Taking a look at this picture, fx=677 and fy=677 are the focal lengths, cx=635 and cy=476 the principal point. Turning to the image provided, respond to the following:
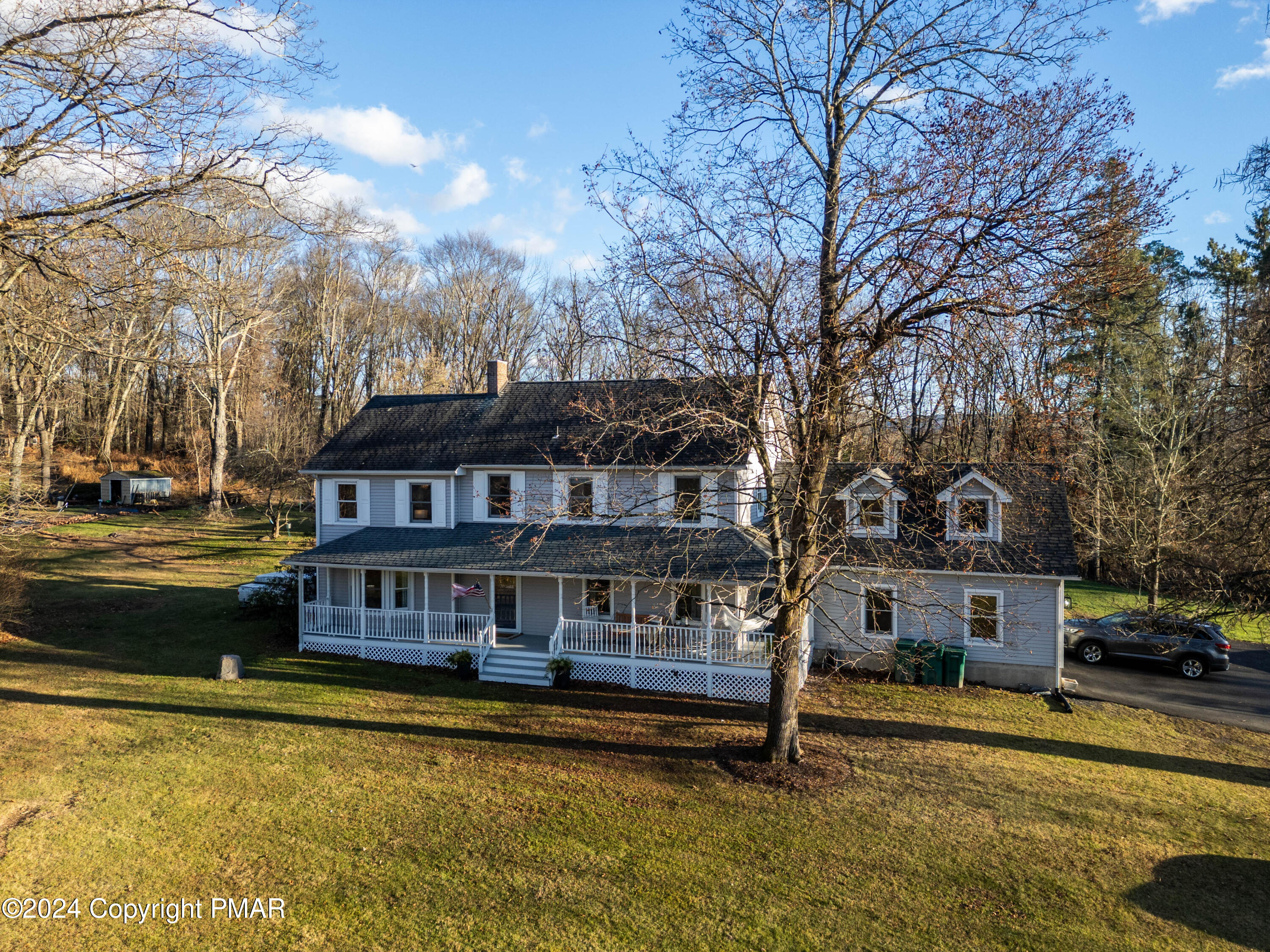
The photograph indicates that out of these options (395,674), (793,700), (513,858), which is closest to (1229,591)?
(793,700)

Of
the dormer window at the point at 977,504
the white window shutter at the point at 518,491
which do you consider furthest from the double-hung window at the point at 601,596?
the dormer window at the point at 977,504

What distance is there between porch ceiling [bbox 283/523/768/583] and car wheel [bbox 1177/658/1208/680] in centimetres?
1319

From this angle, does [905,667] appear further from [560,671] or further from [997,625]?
[560,671]

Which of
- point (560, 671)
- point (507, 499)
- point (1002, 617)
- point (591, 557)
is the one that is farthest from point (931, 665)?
point (507, 499)

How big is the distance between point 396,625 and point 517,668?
4280mm

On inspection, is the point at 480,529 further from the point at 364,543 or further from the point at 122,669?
the point at 122,669

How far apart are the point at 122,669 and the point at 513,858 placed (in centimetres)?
1365

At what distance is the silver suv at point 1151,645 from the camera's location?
1902 centimetres

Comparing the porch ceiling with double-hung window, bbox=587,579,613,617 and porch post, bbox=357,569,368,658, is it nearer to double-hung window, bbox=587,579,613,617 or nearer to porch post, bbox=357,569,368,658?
porch post, bbox=357,569,368,658

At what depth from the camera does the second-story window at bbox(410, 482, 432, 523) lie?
20656mm

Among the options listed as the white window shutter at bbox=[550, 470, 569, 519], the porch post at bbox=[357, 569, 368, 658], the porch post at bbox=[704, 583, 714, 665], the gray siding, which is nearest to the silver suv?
the gray siding

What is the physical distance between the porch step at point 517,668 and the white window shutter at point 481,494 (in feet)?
14.3

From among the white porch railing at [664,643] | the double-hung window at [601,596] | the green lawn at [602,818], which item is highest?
the double-hung window at [601,596]

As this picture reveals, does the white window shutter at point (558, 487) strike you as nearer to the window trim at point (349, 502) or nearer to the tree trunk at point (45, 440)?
the window trim at point (349, 502)
